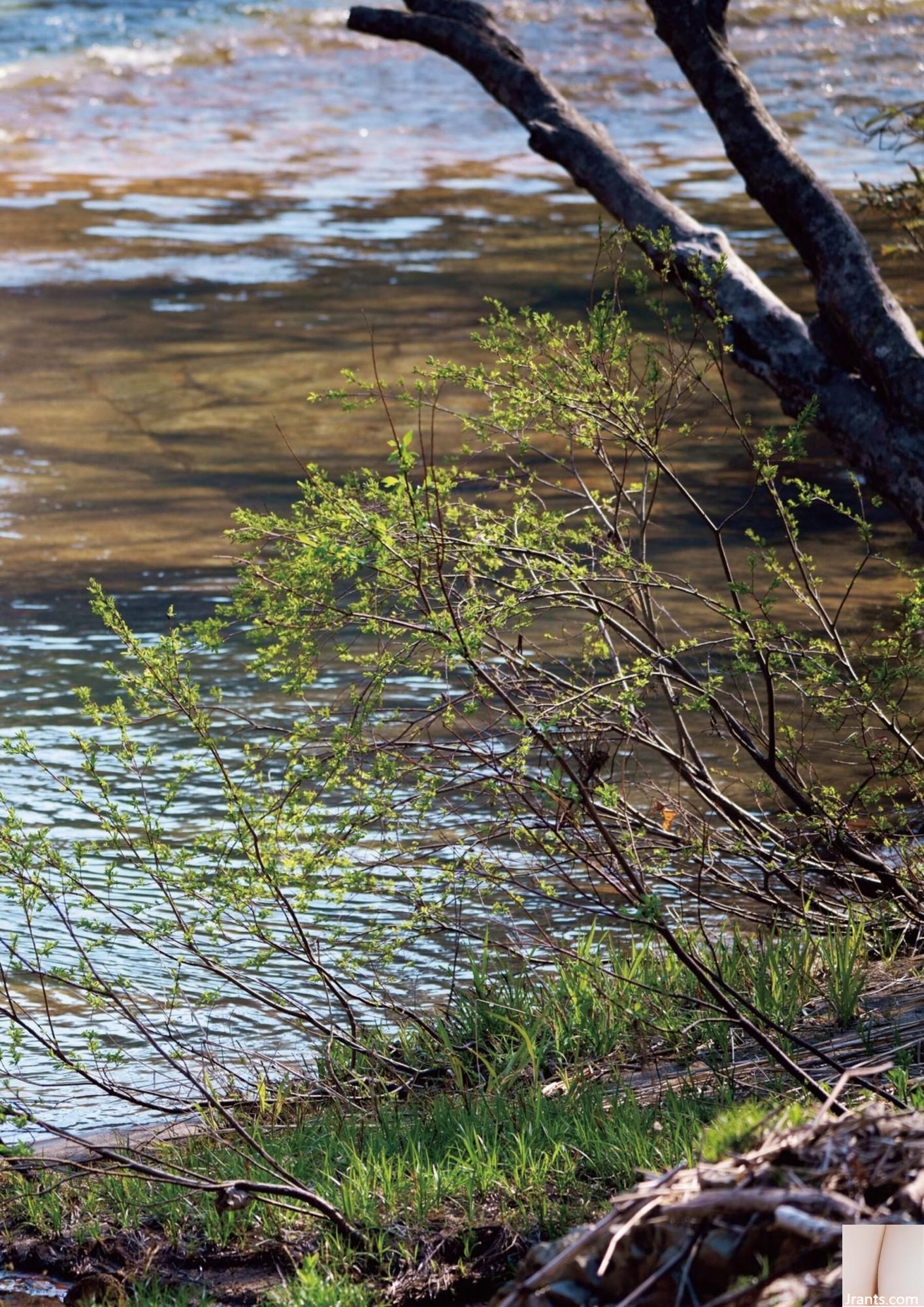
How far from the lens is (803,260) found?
5367mm

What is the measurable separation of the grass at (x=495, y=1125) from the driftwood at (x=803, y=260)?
1.58m

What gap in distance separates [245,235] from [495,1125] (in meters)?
14.2

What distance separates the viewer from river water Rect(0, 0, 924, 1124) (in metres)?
9.08

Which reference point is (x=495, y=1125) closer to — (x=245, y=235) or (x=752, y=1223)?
(x=752, y=1223)

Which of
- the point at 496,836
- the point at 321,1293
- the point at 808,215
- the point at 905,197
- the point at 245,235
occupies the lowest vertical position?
the point at 245,235

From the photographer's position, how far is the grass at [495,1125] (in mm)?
3238

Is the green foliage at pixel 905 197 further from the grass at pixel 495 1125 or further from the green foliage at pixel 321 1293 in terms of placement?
the green foliage at pixel 321 1293

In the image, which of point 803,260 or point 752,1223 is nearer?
point 752,1223

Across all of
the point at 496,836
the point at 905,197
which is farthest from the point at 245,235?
the point at 496,836

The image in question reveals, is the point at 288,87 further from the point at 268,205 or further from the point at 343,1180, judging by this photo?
the point at 343,1180

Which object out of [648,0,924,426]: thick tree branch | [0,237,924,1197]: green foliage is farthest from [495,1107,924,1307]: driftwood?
[648,0,924,426]: thick tree branch

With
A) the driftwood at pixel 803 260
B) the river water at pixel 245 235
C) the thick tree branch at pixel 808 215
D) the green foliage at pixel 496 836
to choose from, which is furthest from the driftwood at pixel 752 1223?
the thick tree branch at pixel 808 215

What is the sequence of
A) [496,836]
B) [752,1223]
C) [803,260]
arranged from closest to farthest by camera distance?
[752,1223]
[496,836]
[803,260]

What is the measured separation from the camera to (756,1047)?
12.9 feet
